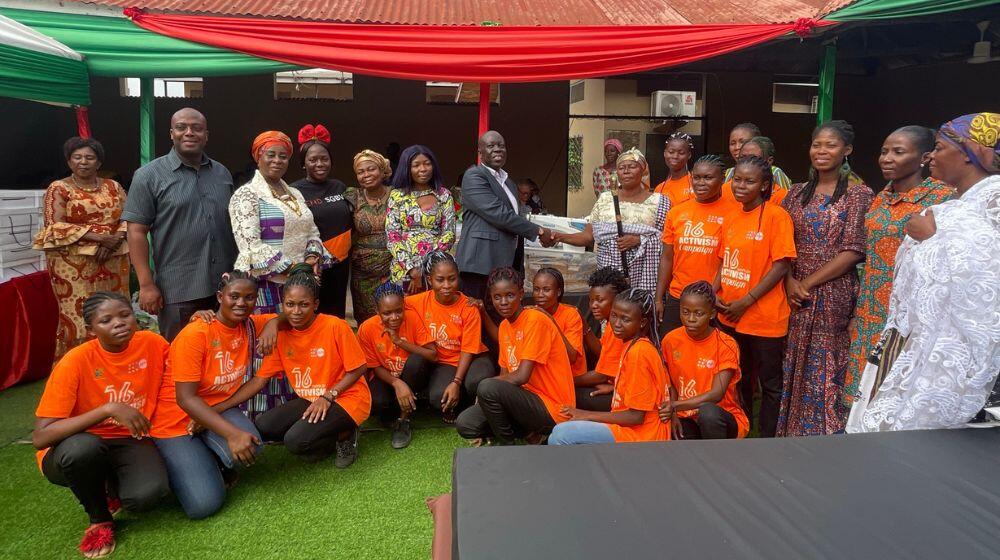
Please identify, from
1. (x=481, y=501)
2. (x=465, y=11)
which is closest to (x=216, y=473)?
(x=481, y=501)

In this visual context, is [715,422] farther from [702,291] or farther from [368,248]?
[368,248]

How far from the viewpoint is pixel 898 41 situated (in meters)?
5.84

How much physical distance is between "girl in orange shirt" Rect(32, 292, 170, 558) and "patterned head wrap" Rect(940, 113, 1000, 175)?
3126mm

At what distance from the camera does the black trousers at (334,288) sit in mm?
4039

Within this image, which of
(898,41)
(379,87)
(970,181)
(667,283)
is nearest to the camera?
(970,181)

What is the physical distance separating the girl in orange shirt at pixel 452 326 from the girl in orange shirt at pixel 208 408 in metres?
0.98

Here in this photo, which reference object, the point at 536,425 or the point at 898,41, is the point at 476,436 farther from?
the point at 898,41

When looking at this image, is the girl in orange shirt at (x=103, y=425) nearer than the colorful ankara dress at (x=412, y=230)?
Yes

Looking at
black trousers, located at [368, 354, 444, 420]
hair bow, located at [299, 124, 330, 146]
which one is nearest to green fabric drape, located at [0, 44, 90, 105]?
hair bow, located at [299, 124, 330, 146]

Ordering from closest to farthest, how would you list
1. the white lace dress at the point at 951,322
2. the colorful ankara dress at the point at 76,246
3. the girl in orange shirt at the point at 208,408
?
the white lace dress at the point at 951,322 < the girl in orange shirt at the point at 208,408 < the colorful ankara dress at the point at 76,246

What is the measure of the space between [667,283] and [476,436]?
4.27 ft

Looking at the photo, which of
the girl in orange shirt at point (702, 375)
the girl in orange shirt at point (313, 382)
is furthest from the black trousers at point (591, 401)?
the girl in orange shirt at point (313, 382)

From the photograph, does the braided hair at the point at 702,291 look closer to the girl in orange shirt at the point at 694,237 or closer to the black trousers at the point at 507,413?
the girl in orange shirt at the point at 694,237

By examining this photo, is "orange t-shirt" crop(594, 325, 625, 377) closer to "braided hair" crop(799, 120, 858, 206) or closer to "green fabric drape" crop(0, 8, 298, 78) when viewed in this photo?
"braided hair" crop(799, 120, 858, 206)
